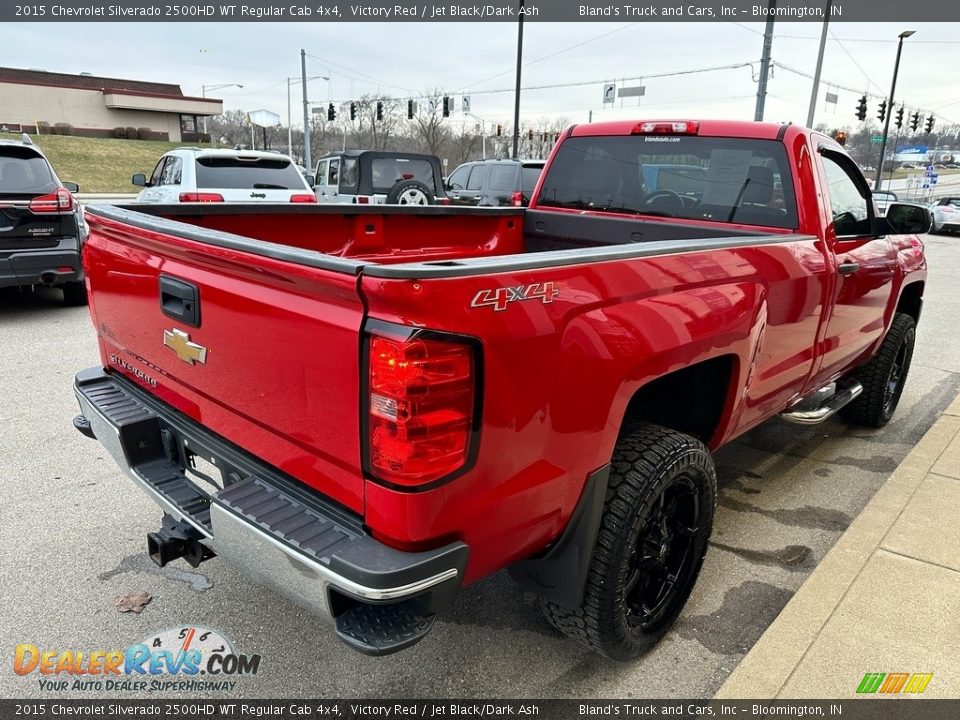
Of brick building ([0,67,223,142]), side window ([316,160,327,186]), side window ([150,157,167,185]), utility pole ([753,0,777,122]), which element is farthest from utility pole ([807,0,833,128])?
brick building ([0,67,223,142])

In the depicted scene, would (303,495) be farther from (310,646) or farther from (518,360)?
(310,646)

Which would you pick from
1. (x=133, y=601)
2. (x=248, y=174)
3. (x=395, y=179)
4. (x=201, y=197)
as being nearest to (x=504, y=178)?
(x=395, y=179)

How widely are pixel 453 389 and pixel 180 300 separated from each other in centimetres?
113

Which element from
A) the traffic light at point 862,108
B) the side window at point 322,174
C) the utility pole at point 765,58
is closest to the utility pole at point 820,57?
the utility pole at point 765,58

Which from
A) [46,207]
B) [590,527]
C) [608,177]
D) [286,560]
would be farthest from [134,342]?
[46,207]

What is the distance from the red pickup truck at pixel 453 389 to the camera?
173cm

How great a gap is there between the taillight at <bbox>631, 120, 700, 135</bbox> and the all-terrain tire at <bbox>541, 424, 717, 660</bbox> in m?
2.01

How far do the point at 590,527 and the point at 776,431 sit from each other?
338 centimetres

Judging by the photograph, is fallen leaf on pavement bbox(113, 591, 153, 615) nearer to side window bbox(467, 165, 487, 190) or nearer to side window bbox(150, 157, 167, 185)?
side window bbox(150, 157, 167, 185)

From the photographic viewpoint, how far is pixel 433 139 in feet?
181

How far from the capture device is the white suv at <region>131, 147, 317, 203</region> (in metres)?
9.63

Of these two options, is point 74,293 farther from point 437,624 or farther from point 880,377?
point 880,377

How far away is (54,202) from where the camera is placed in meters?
7.18

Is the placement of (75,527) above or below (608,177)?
below
